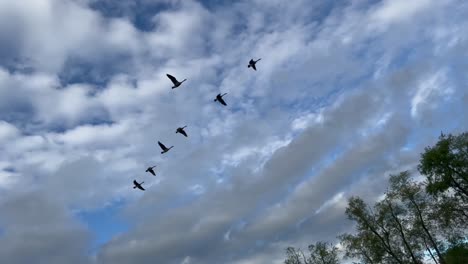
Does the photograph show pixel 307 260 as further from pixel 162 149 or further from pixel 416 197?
pixel 162 149

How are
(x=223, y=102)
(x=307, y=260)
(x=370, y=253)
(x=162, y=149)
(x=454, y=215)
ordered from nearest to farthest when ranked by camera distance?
(x=223, y=102) → (x=162, y=149) → (x=454, y=215) → (x=370, y=253) → (x=307, y=260)

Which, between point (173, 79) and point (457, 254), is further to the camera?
point (457, 254)

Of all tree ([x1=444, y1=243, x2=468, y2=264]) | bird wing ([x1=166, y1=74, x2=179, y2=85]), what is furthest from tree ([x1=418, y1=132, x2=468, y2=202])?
bird wing ([x1=166, y1=74, x2=179, y2=85])

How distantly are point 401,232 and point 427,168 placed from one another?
983cm

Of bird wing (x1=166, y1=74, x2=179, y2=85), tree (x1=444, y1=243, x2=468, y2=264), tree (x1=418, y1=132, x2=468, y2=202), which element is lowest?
tree (x1=444, y1=243, x2=468, y2=264)

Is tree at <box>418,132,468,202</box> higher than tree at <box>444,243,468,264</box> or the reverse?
higher

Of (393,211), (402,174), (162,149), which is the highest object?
(162,149)

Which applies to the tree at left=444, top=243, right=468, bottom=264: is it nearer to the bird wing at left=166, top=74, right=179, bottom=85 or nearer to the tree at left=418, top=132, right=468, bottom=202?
the tree at left=418, top=132, right=468, bottom=202

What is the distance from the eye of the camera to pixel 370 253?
60.9 metres

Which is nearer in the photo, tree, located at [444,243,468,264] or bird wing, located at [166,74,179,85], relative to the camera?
bird wing, located at [166,74,179,85]

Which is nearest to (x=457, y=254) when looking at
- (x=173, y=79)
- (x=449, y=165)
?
(x=449, y=165)

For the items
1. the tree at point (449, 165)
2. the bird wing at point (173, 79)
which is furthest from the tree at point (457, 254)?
the bird wing at point (173, 79)

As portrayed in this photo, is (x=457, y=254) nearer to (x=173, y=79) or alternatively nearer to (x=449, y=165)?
(x=449, y=165)

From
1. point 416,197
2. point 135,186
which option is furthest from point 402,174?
point 135,186
